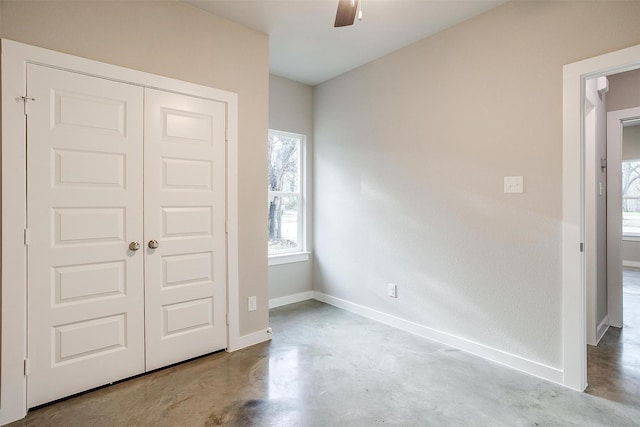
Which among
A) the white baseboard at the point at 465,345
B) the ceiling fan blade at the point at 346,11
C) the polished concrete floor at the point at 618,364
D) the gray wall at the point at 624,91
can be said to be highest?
the gray wall at the point at 624,91

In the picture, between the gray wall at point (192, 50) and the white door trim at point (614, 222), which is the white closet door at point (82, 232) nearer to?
the gray wall at point (192, 50)

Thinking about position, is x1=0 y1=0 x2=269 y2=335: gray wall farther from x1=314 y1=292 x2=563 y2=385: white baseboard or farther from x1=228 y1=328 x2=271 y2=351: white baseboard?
x1=314 y1=292 x2=563 y2=385: white baseboard

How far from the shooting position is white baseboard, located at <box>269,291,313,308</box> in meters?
4.02

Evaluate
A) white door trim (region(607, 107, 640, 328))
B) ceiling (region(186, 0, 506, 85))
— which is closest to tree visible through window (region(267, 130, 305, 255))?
ceiling (region(186, 0, 506, 85))

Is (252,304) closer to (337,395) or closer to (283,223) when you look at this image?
(337,395)

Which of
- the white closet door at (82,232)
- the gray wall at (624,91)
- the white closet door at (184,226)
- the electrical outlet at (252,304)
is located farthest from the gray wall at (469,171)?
the white closet door at (82,232)

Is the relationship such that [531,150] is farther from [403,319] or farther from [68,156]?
[68,156]

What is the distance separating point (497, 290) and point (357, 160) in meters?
1.91

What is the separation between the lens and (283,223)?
4.24 m

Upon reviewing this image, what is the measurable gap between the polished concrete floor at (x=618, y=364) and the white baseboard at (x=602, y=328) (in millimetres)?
26

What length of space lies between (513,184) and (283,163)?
260 centimetres

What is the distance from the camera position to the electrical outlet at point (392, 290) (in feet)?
11.1

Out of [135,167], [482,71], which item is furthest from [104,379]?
[482,71]

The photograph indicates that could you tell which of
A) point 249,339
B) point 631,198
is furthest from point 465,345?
point 631,198
